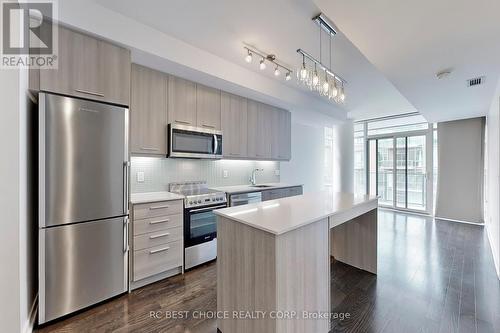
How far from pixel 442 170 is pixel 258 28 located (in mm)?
5902

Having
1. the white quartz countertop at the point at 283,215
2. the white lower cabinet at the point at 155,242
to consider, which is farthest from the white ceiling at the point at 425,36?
the white lower cabinet at the point at 155,242

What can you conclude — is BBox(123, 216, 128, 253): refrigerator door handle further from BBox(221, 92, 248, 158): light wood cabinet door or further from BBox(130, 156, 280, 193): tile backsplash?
BBox(221, 92, 248, 158): light wood cabinet door

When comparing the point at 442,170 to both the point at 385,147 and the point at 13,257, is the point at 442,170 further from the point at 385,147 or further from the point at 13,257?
the point at 13,257

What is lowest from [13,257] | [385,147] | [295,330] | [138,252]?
[295,330]

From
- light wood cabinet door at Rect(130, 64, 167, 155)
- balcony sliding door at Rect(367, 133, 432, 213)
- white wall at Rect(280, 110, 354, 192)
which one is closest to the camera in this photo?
light wood cabinet door at Rect(130, 64, 167, 155)

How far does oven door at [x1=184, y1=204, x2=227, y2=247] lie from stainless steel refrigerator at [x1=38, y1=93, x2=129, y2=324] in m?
0.71

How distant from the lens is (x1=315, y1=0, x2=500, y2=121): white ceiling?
153cm

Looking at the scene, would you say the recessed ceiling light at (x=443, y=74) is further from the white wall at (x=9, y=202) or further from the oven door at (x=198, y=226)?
the white wall at (x=9, y=202)

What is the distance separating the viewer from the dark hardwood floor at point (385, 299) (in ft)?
5.88

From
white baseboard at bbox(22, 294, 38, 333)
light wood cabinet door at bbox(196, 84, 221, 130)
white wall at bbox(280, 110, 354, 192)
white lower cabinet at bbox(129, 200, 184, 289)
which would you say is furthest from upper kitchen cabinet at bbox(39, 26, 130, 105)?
white wall at bbox(280, 110, 354, 192)

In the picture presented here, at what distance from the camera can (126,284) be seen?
2.22 metres

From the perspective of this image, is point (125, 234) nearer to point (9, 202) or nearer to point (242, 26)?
point (9, 202)

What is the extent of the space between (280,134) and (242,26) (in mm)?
2517

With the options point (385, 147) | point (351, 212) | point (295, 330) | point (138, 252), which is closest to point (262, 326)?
point (295, 330)
